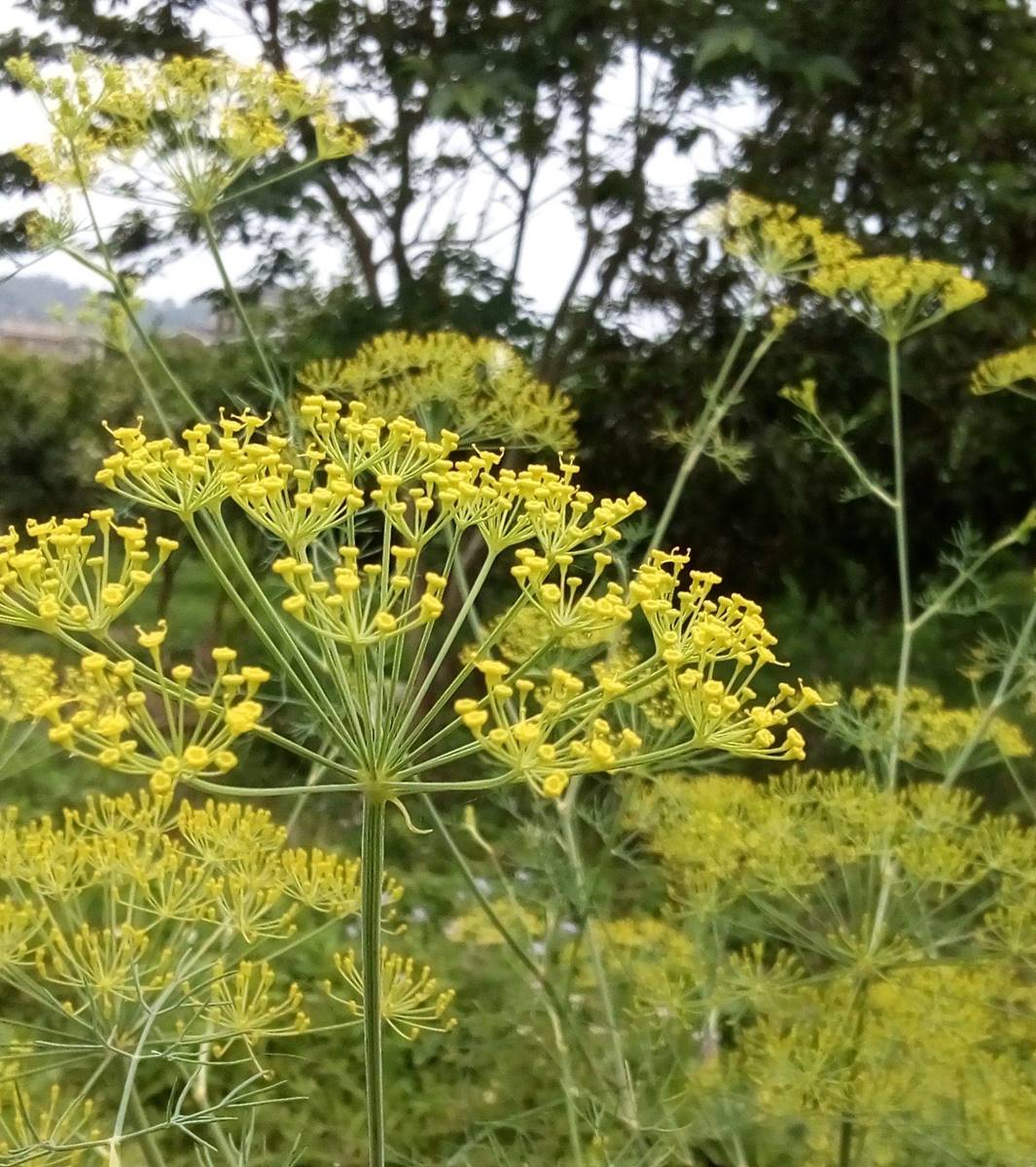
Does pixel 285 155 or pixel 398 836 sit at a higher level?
pixel 285 155

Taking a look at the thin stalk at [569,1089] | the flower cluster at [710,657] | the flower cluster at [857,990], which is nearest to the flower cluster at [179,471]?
the flower cluster at [710,657]

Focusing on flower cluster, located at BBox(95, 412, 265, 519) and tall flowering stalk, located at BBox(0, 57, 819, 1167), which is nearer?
tall flowering stalk, located at BBox(0, 57, 819, 1167)

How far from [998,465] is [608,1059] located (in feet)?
9.27

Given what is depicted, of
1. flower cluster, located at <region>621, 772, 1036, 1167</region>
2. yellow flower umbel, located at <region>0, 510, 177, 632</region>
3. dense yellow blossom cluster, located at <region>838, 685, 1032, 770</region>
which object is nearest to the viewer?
yellow flower umbel, located at <region>0, 510, 177, 632</region>

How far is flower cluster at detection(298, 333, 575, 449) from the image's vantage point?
204 cm

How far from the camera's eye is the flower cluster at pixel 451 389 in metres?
2.04

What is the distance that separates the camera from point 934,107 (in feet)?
12.1

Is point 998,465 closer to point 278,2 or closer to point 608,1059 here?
point 608,1059

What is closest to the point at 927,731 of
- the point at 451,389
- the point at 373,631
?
the point at 451,389

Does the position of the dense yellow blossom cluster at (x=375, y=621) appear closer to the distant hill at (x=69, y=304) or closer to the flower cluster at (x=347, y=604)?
the flower cluster at (x=347, y=604)

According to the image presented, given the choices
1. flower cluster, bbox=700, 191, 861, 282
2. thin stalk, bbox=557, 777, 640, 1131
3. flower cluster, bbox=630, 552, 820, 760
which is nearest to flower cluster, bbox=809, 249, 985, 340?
flower cluster, bbox=700, 191, 861, 282

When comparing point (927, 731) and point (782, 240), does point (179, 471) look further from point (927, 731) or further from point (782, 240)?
point (927, 731)

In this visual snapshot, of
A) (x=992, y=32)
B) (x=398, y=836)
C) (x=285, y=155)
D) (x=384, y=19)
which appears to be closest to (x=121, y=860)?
(x=398, y=836)

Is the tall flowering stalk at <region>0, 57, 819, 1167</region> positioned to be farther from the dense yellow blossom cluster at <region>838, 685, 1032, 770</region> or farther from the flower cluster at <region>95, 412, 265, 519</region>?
the dense yellow blossom cluster at <region>838, 685, 1032, 770</region>
